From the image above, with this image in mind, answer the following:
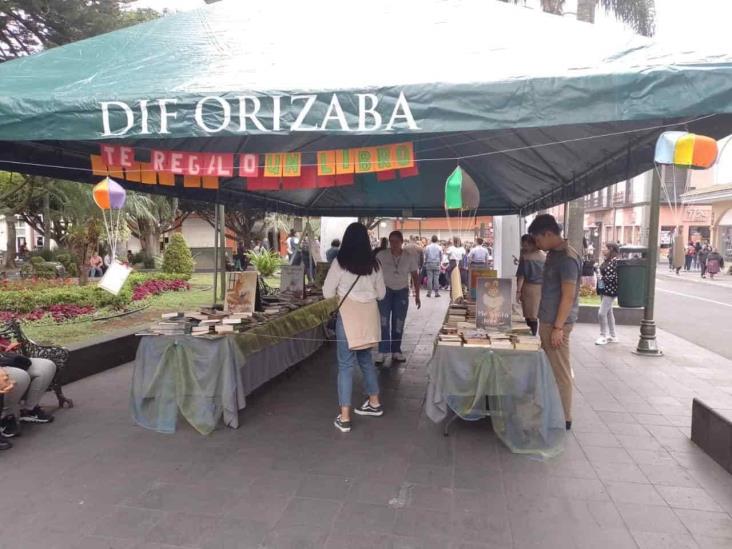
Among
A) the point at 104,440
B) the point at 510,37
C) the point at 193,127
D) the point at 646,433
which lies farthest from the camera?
the point at 646,433

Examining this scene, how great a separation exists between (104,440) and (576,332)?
7.89 m

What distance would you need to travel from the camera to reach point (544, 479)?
3.45 meters

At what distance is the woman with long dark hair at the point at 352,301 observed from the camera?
4.27 m

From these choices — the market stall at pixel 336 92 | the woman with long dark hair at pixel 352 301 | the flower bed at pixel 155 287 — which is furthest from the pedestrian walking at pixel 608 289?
the flower bed at pixel 155 287

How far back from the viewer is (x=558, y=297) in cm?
416

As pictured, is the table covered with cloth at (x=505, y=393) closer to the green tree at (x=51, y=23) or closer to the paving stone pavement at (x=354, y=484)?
the paving stone pavement at (x=354, y=484)

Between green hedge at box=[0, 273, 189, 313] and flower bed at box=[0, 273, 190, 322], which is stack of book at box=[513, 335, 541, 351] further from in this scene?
green hedge at box=[0, 273, 189, 313]

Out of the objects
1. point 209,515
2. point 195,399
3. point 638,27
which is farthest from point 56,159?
point 638,27

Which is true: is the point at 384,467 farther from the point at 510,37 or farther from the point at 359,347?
the point at 510,37

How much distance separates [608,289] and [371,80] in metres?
6.21

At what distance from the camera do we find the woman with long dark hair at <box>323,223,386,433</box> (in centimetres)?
427

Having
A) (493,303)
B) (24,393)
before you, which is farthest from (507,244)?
(24,393)

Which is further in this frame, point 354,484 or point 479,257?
point 479,257

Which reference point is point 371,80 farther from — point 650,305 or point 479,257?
point 479,257
